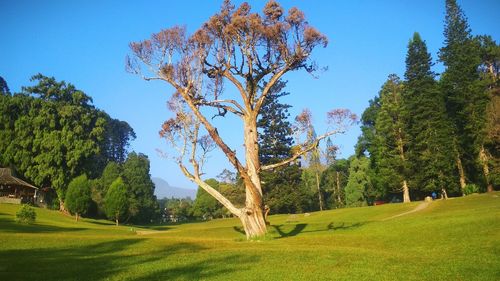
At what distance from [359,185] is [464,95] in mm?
23953

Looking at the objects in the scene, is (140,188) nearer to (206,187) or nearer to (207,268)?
(206,187)

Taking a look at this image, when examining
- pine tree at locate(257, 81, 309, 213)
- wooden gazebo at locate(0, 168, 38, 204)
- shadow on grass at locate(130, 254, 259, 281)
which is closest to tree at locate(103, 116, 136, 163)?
wooden gazebo at locate(0, 168, 38, 204)

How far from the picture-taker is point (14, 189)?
189 ft

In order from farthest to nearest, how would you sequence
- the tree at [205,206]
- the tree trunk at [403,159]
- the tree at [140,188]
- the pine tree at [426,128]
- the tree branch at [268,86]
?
the tree at [205,206] → the tree at [140,188] → the tree trunk at [403,159] → the pine tree at [426,128] → the tree branch at [268,86]

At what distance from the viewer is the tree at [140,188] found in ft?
246

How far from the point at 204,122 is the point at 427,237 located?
12712 millimetres

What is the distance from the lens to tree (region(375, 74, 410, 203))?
173 ft

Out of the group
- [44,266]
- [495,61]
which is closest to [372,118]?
[495,61]

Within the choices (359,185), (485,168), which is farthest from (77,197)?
(485,168)

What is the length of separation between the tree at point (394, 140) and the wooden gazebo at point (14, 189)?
5170 cm

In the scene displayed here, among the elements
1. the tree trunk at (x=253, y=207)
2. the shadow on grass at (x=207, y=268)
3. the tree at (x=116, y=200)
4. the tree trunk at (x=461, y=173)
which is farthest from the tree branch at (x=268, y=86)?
the tree at (x=116, y=200)

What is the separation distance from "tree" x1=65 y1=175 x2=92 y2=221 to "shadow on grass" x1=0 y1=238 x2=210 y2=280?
4045 centimetres

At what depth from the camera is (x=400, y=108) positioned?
54750 mm

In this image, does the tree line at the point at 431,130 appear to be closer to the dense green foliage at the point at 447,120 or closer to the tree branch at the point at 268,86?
the dense green foliage at the point at 447,120
